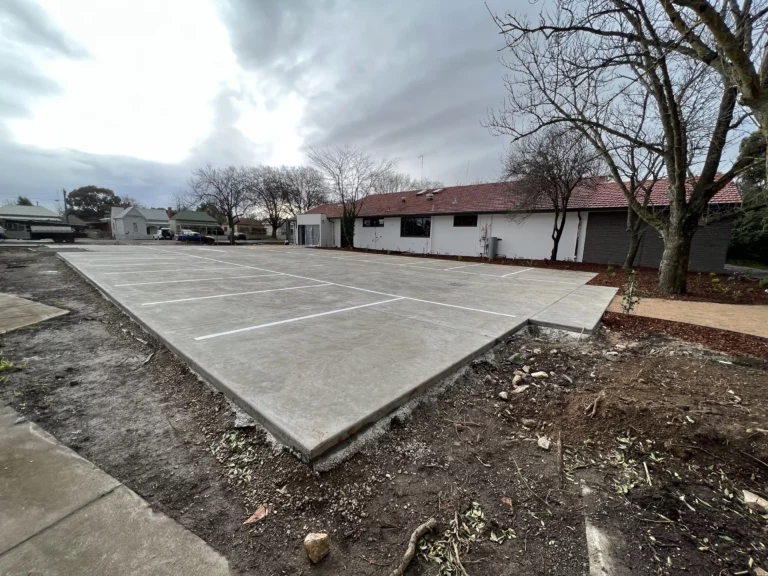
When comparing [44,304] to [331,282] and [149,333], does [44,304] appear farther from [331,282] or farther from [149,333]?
[331,282]

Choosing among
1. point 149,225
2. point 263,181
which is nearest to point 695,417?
point 263,181

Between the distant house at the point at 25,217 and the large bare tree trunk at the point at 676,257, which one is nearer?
the large bare tree trunk at the point at 676,257

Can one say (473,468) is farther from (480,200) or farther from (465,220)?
(480,200)

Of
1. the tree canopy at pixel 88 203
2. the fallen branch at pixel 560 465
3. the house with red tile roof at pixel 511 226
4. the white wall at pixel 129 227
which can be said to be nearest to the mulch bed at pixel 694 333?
the fallen branch at pixel 560 465

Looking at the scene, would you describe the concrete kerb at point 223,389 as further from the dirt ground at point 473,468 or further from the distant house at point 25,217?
the distant house at point 25,217

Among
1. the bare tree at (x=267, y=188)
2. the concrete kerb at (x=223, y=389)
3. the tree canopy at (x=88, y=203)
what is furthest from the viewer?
the tree canopy at (x=88, y=203)

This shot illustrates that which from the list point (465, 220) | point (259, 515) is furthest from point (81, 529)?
point (465, 220)

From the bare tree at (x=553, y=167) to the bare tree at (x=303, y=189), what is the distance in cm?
2656

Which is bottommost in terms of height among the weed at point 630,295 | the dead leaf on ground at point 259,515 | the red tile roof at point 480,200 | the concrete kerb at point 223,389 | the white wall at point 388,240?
the dead leaf on ground at point 259,515

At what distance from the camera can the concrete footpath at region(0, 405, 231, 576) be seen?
1382mm

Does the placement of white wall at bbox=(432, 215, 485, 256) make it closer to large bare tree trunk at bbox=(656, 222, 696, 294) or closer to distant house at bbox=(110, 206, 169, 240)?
large bare tree trunk at bbox=(656, 222, 696, 294)

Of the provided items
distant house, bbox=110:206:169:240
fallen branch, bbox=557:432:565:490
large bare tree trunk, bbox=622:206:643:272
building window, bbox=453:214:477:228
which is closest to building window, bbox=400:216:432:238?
building window, bbox=453:214:477:228

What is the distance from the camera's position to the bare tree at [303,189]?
38625 mm

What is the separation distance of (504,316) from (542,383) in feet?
7.08
